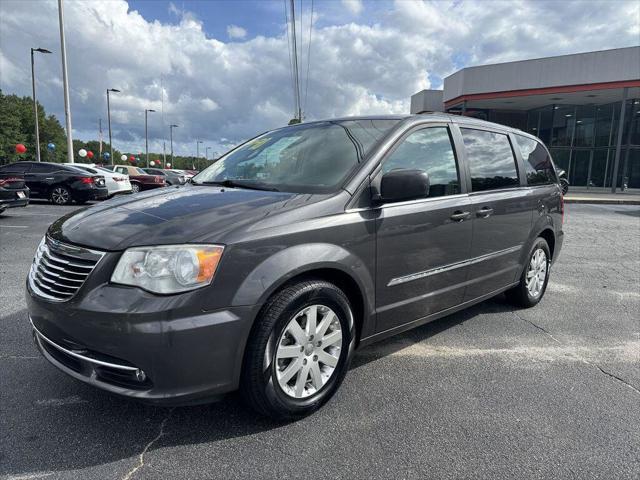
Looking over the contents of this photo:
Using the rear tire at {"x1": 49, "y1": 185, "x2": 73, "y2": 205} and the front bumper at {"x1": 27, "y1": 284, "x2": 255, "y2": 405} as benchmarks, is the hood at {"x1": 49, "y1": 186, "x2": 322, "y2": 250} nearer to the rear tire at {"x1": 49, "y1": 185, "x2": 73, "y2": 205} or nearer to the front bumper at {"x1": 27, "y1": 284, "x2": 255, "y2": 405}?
the front bumper at {"x1": 27, "y1": 284, "x2": 255, "y2": 405}

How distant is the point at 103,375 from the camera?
2240 mm

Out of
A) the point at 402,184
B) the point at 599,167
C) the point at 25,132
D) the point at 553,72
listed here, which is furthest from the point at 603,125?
the point at 25,132

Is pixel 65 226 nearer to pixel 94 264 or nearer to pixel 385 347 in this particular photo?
pixel 94 264

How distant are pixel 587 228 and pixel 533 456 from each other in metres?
10.6

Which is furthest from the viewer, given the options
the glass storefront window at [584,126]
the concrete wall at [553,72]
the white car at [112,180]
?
the glass storefront window at [584,126]

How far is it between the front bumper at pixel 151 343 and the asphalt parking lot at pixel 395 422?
34 centimetres

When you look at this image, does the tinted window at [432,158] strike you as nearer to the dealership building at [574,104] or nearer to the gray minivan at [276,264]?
the gray minivan at [276,264]

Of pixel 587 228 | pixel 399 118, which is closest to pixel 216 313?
pixel 399 118

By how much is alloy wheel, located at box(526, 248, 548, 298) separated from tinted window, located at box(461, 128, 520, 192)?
90 centimetres


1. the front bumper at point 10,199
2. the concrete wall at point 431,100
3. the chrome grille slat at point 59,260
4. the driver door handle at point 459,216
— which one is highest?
the concrete wall at point 431,100

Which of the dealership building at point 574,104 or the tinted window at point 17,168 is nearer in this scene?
the tinted window at point 17,168

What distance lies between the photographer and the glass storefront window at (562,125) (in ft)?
102

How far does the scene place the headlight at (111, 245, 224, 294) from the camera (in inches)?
84.8

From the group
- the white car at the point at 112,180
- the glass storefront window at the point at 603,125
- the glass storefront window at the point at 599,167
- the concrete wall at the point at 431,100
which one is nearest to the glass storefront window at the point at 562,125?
the glass storefront window at the point at 603,125
